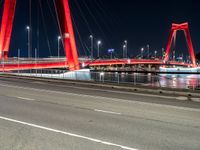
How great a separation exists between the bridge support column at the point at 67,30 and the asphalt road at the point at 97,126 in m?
31.9

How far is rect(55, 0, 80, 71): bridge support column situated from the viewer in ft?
145

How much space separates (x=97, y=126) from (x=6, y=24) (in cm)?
5062

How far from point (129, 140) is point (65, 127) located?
2.07 metres

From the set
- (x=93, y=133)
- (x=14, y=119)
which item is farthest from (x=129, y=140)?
(x=14, y=119)

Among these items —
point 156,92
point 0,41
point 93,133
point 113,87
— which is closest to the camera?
point 93,133

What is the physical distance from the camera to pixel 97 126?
30.0ft

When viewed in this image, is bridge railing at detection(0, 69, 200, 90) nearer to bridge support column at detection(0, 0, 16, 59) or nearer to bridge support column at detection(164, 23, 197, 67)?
bridge support column at detection(0, 0, 16, 59)

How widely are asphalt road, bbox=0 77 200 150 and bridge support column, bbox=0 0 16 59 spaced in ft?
145

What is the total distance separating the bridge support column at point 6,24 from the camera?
54.8 metres

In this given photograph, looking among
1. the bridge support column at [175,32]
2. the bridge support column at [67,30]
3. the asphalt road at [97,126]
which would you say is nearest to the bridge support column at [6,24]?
the bridge support column at [67,30]

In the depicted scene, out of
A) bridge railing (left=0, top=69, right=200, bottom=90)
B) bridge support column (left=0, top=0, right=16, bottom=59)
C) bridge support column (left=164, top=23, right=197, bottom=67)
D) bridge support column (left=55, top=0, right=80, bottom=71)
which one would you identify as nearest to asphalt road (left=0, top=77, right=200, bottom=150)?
bridge railing (left=0, top=69, right=200, bottom=90)

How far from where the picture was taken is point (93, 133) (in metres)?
8.27

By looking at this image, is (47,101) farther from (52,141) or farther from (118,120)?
(52,141)

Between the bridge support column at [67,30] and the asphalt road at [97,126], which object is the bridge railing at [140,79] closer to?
the bridge support column at [67,30]
